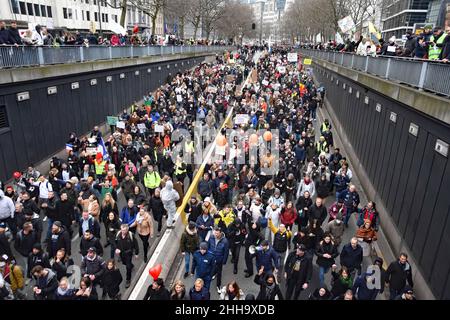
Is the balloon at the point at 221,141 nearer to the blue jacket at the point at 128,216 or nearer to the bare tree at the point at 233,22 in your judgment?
the blue jacket at the point at 128,216

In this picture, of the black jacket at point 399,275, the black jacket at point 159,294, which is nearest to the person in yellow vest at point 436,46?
the black jacket at point 399,275

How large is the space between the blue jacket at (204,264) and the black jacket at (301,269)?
1451mm

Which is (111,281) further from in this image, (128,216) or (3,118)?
(3,118)

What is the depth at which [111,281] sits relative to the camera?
679 cm

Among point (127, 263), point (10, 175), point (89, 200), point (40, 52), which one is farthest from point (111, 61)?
point (127, 263)

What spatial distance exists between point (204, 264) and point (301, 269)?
184 centimetres

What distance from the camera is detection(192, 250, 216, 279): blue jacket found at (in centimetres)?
727

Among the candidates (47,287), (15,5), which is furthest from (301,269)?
(15,5)

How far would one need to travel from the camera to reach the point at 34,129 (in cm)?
1400

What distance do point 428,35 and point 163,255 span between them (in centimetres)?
1024

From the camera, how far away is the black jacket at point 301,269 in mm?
6887

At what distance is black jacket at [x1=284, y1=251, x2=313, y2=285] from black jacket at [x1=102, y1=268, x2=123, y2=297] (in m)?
3.12

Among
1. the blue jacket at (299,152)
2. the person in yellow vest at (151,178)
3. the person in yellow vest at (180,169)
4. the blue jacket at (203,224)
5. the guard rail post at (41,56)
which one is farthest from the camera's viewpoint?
the guard rail post at (41,56)
